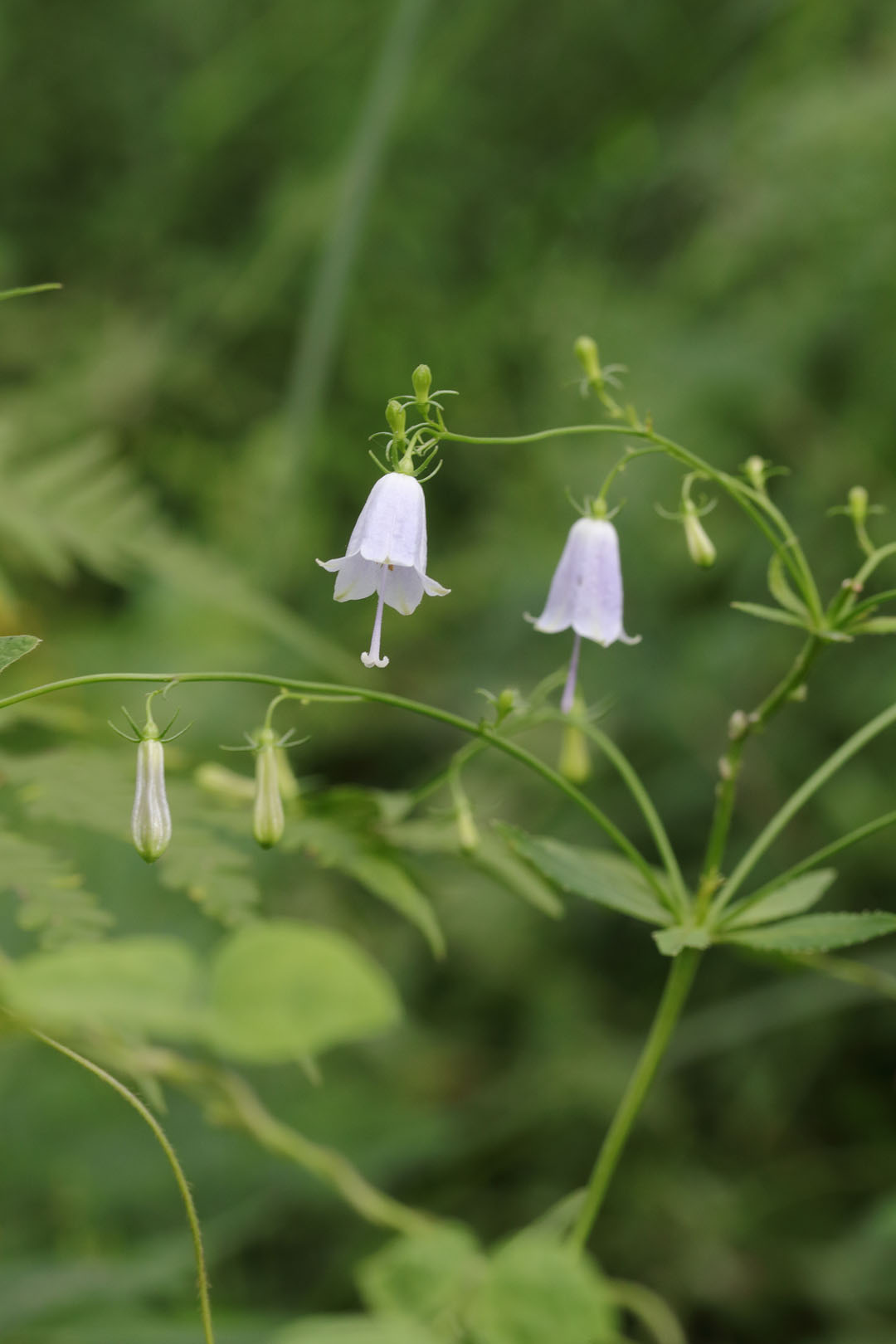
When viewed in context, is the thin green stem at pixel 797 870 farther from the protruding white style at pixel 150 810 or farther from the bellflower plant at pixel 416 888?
the protruding white style at pixel 150 810

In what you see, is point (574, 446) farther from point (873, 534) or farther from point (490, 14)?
point (490, 14)

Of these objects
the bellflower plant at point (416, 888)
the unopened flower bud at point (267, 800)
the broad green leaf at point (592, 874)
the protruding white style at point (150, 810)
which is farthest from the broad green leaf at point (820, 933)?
the protruding white style at point (150, 810)

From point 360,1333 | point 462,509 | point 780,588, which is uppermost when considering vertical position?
point 462,509

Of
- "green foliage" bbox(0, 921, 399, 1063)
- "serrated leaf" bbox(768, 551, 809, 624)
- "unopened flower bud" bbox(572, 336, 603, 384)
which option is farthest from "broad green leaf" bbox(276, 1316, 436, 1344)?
"unopened flower bud" bbox(572, 336, 603, 384)

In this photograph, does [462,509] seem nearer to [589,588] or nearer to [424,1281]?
[589,588]

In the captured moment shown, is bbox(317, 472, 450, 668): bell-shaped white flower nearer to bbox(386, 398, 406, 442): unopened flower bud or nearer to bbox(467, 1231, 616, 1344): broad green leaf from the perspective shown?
bbox(386, 398, 406, 442): unopened flower bud

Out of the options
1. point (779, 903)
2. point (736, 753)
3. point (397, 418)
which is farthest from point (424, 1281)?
point (397, 418)

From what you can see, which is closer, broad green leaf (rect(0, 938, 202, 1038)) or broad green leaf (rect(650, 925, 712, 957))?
broad green leaf (rect(650, 925, 712, 957))
